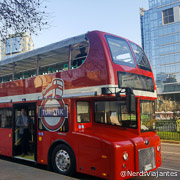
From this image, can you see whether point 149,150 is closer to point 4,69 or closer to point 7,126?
point 7,126

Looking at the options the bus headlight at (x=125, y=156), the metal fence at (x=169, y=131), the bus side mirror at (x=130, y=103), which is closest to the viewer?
the bus side mirror at (x=130, y=103)

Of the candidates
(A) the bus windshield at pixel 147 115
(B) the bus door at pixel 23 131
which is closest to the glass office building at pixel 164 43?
(B) the bus door at pixel 23 131

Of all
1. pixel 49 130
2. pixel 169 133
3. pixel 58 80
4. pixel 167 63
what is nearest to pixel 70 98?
pixel 58 80

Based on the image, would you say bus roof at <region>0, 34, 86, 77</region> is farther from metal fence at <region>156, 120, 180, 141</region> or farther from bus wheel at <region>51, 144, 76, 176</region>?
metal fence at <region>156, 120, 180, 141</region>

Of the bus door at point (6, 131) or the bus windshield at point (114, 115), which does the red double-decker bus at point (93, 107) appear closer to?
the bus windshield at point (114, 115)

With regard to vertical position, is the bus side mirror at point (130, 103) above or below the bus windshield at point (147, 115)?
above

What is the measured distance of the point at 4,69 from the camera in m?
10.9

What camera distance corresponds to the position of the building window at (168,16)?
255 feet

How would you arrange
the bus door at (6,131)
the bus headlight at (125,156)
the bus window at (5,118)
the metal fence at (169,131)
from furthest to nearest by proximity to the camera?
the metal fence at (169,131)
the bus window at (5,118)
the bus door at (6,131)
the bus headlight at (125,156)

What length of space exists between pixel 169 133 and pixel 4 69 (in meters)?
12.4

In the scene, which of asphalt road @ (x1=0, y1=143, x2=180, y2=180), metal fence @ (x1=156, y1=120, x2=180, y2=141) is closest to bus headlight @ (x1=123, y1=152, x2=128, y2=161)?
asphalt road @ (x1=0, y1=143, x2=180, y2=180)

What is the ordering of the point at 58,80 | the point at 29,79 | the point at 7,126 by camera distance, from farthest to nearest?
the point at 7,126 → the point at 29,79 → the point at 58,80

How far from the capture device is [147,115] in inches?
294

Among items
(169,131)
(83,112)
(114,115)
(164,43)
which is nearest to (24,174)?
(83,112)
